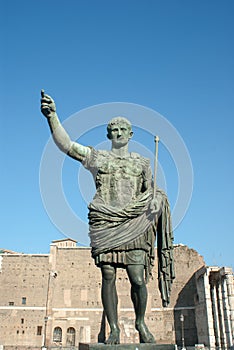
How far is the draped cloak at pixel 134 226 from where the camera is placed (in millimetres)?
3789

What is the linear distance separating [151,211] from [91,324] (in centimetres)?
3801

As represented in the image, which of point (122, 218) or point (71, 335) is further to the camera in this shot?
point (71, 335)

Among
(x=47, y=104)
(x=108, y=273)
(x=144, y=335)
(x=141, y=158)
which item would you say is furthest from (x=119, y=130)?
(x=144, y=335)

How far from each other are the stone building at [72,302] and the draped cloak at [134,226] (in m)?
32.5

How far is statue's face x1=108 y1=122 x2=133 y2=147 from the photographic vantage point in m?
4.25

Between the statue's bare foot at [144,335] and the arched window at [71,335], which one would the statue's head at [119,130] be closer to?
the statue's bare foot at [144,335]

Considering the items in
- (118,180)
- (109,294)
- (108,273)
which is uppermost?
(118,180)

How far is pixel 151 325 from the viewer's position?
38.4m

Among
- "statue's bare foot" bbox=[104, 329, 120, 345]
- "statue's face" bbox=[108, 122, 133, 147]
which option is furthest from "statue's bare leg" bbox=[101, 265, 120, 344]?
"statue's face" bbox=[108, 122, 133, 147]

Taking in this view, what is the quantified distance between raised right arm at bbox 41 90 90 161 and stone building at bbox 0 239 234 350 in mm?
33042

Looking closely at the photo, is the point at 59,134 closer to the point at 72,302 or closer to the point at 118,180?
the point at 118,180

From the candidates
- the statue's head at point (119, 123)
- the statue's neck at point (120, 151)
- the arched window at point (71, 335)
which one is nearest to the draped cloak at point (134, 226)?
the statue's neck at point (120, 151)

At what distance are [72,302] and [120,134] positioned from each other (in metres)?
37.7

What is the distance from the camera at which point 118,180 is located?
409 cm
